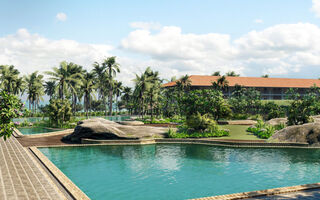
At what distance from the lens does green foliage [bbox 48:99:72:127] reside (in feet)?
114

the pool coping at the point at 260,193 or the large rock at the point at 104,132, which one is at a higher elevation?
the large rock at the point at 104,132

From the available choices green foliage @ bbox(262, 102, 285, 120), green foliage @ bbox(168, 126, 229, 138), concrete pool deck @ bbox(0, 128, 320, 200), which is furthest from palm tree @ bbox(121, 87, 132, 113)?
concrete pool deck @ bbox(0, 128, 320, 200)

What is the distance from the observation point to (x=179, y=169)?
46.3 feet

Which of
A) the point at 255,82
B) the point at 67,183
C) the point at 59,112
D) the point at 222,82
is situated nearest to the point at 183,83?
the point at 222,82

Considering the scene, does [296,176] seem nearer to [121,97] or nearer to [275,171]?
[275,171]

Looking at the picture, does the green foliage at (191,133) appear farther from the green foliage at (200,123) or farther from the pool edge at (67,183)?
the pool edge at (67,183)

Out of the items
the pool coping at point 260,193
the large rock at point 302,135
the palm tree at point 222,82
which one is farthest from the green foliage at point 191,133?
the palm tree at point 222,82

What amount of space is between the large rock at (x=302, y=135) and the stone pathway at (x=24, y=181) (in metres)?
18.4

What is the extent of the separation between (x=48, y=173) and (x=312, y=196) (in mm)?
10778

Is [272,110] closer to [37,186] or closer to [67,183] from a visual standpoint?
[67,183]

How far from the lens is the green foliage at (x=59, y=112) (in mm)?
34625

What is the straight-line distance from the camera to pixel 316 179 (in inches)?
484

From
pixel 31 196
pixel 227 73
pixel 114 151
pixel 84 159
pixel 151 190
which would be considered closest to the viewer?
pixel 31 196

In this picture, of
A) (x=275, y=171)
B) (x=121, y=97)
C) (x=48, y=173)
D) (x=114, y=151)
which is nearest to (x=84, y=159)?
(x=114, y=151)
